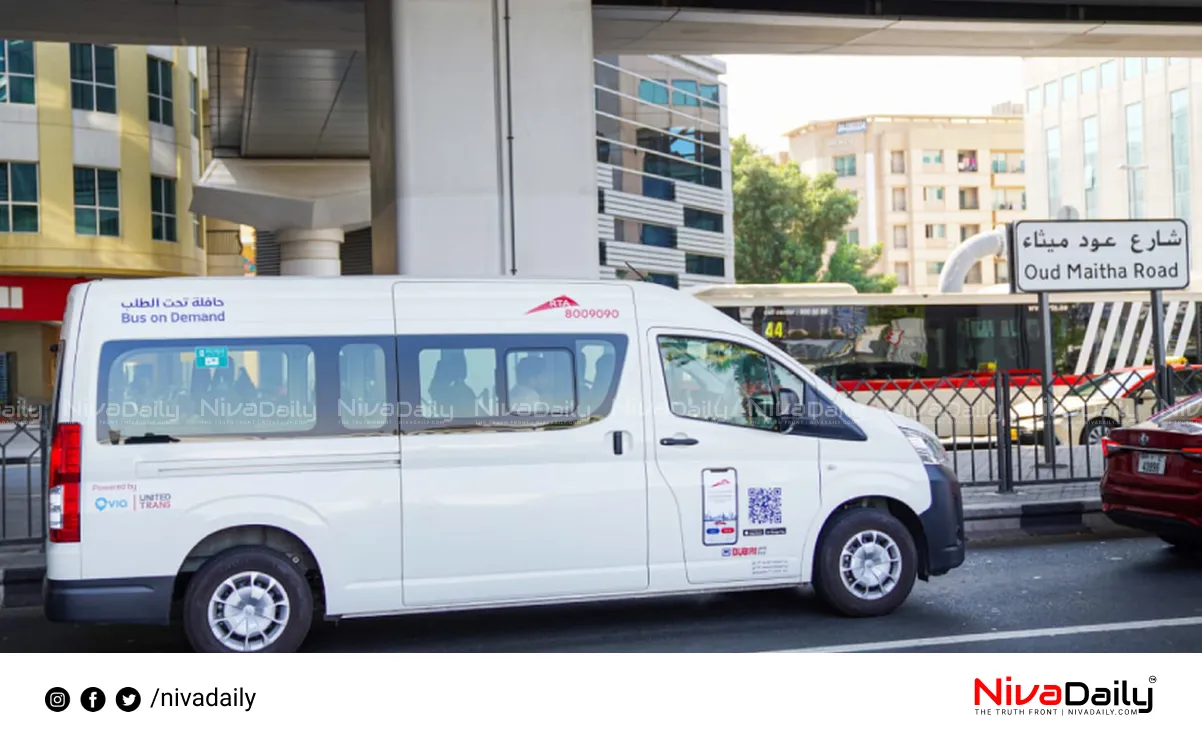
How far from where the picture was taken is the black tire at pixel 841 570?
7.89 meters

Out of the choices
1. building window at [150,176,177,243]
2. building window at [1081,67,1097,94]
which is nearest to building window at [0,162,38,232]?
building window at [150,176,177,243]

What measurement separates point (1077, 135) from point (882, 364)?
156 ft

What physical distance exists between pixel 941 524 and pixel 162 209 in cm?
3289

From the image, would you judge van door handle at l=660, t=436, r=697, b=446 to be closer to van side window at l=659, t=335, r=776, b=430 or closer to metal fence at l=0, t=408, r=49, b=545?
van side window at l=659, t=335, r=776, b=430

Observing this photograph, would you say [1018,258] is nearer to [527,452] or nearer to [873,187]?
[527,452]

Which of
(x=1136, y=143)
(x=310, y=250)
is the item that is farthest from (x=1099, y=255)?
(x=1136, y=143)

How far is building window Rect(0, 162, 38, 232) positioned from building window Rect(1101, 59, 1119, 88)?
5087 centimetres

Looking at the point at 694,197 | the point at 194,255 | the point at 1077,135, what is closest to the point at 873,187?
the point at 1077,135

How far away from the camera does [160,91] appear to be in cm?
3734

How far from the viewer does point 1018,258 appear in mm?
13750

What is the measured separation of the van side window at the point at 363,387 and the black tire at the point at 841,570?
289 cm

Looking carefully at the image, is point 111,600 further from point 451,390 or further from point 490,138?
point 490,138
